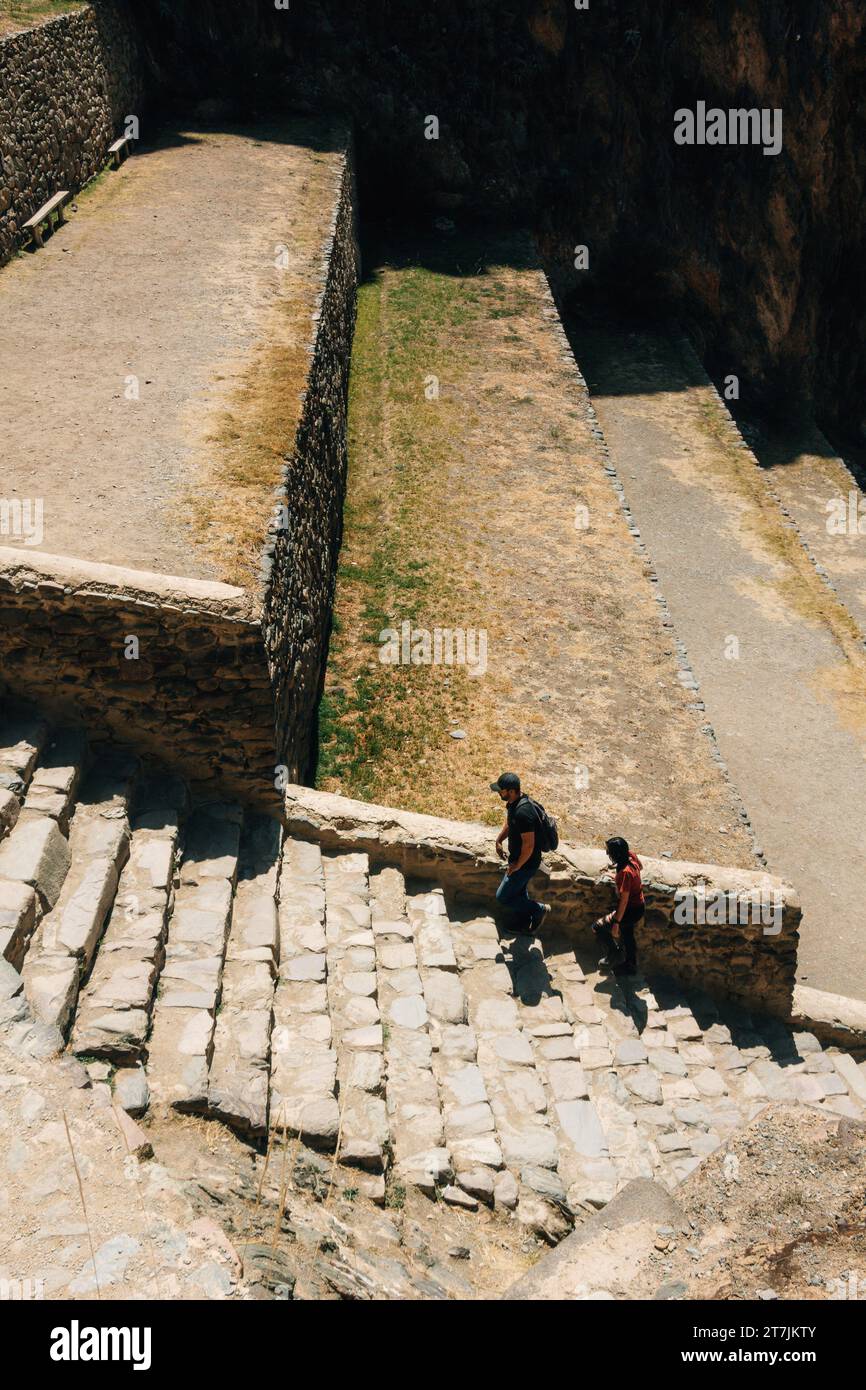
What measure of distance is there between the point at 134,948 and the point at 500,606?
742 cm

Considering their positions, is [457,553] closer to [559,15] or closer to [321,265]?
[321,265]

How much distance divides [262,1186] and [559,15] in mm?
22774

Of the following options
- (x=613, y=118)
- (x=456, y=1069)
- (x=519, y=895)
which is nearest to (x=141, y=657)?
(x=519, y=895)

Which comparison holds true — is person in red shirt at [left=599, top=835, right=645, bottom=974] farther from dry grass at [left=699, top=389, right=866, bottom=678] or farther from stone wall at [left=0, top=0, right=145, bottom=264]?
stone wall at [left=0, top=0, right=145, bottom=264]

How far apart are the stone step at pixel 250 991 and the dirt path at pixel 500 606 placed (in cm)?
252

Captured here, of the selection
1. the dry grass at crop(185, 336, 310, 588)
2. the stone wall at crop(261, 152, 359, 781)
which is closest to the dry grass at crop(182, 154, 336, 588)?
the dry grass at crop(185, 336, 310, 588)

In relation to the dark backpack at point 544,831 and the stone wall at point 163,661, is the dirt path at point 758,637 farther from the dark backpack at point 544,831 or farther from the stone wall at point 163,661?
the stone wall at point 163,661

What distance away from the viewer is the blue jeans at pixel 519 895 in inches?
311

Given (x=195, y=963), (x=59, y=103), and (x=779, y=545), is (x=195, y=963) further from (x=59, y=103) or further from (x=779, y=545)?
(x=59, y=103)

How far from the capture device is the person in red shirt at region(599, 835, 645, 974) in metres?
7.90

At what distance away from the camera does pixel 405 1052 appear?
654 centimetres

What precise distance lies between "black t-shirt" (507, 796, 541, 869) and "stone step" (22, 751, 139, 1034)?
2.79 metres

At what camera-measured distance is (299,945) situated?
273 inches

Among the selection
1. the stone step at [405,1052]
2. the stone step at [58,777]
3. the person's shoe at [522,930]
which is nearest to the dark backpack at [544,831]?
the person's shoe at [522,930]
